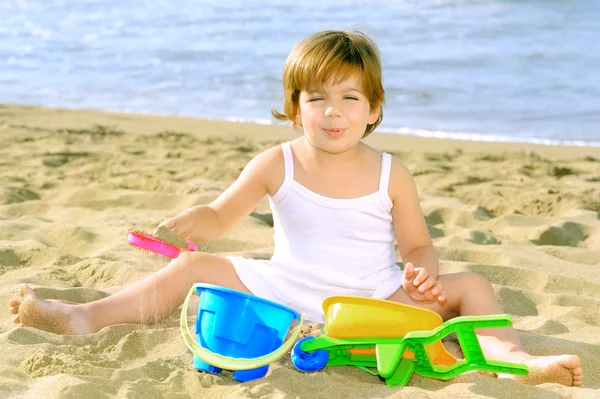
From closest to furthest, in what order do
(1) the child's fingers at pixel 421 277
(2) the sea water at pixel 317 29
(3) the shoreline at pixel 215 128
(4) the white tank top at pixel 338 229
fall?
1. (1) the child's fingers at pixel 421 277
2. (4) the white tank top at pixel 338 229
3. (3) the shoreline at pixel 215 128
4. (2) the sea water at pixel 317 29

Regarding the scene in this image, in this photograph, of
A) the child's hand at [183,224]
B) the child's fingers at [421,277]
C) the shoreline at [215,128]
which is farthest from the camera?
the shoreline at [215,128]

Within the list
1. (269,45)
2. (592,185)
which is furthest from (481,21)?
(592,185)

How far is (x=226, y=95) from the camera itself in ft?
27.7

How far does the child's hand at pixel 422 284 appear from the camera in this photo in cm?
248

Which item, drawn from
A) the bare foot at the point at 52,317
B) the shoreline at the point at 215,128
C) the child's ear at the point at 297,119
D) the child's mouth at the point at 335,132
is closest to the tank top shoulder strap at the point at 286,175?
the child's ear at the point at 297,119

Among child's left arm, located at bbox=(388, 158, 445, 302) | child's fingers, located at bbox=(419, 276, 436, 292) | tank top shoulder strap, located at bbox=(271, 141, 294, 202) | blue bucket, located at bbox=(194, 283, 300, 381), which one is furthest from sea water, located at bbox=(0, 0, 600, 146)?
blue bucket, located at bbox=(194, 283, 300, 381)

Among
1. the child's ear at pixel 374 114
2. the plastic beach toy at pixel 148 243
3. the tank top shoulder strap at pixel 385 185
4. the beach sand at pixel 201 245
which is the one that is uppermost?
the child's ear at pixel 374 114

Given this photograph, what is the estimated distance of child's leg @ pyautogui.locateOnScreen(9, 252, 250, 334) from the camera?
277 centimetres

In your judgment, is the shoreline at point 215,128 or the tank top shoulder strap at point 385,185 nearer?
the tank top shoulder strap at point 385,185

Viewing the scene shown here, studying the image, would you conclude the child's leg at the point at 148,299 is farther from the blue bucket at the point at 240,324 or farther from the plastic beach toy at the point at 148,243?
the blue bucket at the point at 240,324

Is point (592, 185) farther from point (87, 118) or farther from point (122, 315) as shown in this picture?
point (87, 118)

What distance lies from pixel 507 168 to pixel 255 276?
3.26 meters

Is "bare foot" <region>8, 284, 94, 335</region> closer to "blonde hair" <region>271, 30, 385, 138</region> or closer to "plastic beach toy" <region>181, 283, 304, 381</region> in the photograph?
"plastic beach toy" <region>181, 283, 304, 381</region>

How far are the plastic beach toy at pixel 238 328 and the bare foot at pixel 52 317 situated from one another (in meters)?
0.48
